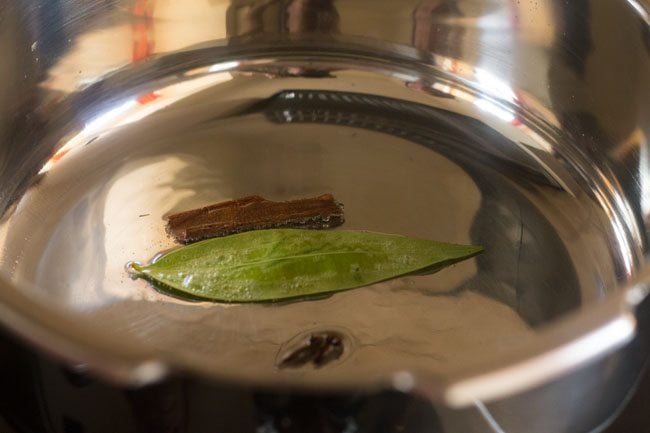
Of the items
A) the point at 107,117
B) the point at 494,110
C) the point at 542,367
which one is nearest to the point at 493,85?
the point at 494,110

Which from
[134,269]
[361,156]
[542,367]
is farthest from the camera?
[361,156]

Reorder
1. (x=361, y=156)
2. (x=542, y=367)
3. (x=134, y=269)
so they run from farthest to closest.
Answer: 1. (x=361, y=156)
2. (x=134, y=269)
3. (x=542, y=367)

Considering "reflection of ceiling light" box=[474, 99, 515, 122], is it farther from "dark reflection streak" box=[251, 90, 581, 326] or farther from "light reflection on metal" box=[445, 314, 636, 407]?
"light reflection on metal" box=[445, 314, 636, 407]

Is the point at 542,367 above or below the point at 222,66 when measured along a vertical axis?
below

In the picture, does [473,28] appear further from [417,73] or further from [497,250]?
[497,250]

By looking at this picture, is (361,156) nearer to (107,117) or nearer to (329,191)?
(329,191)

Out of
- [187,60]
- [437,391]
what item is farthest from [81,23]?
[437,391]
